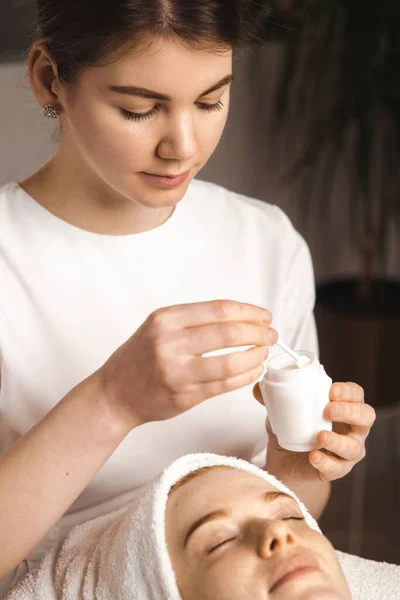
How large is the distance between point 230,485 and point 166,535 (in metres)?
0.12

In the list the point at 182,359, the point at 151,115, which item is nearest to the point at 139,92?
the point at 151,115

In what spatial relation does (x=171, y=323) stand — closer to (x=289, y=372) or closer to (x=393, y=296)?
(x=289, y=372)

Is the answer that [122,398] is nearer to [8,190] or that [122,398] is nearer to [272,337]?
[272,337]

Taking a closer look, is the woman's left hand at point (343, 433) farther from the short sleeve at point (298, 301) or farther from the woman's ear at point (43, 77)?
the woman's ear at point (43, 77)

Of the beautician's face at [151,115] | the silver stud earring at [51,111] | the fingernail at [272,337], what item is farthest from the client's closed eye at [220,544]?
the silver stud earring at [51,111]

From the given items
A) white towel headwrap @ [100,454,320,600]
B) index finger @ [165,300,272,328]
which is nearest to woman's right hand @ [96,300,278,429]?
index finger @ [165,300,272,328]

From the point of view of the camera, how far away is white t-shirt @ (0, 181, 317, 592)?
4.71 ft

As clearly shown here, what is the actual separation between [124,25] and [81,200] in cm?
40

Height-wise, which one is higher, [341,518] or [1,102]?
[1,102]

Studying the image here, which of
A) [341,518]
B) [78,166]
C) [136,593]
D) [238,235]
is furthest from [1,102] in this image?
[341,518]

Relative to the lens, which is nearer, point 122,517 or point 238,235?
point 122,517

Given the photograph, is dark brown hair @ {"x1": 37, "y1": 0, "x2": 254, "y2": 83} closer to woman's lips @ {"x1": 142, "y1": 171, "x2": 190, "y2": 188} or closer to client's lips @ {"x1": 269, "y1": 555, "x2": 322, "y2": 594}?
woman's lips @ {"x1": 142, "y1": 171, "x2": 190, "y2": 188}

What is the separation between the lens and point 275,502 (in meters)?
1.21

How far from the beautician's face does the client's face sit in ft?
1.50
